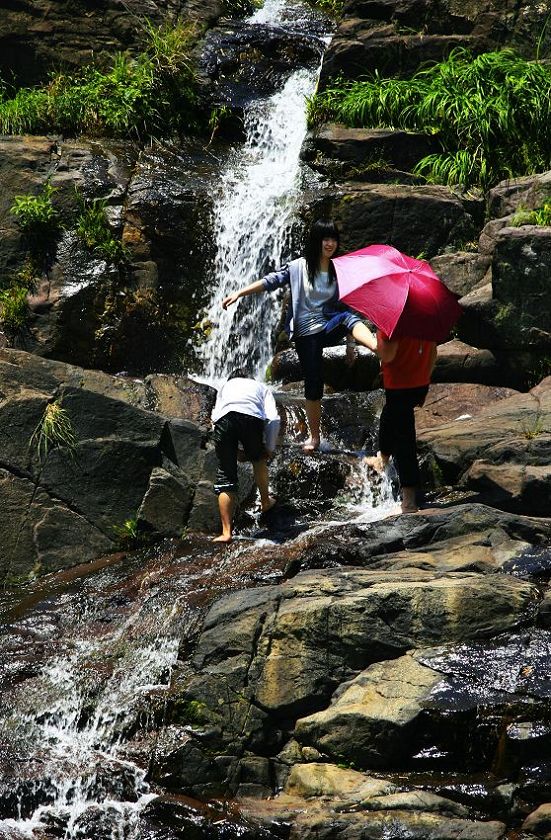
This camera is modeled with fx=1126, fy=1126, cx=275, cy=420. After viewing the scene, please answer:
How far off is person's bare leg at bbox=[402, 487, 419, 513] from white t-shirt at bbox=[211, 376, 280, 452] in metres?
1.14

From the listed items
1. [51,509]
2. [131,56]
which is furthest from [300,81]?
[51,509]

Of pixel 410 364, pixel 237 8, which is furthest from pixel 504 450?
pixel 237 8

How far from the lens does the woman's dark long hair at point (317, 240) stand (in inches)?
348

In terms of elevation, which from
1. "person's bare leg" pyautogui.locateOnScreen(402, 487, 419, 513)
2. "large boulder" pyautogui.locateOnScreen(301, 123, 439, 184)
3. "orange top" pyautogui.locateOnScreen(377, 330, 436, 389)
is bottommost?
"person's bare leg" pyautogui.locateOnScreen(402, 487, 419, 513)

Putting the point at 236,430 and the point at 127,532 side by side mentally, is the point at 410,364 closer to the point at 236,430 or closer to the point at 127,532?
the point at 236,430

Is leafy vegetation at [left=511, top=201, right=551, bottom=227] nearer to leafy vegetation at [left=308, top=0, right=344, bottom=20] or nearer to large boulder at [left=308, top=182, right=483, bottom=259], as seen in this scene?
large boulder at [left=308, top=182, right=483, bottom=259]

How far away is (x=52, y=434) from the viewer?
9.49 m

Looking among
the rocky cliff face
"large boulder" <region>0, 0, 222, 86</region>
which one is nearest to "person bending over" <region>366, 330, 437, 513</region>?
the rocky cliff face

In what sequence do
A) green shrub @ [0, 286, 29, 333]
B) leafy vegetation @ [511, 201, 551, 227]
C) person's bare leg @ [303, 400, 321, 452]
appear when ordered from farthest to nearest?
1. green shrub @ [0, 286, 29, 333]
2. leafy vegetation @ [511, 201, 551, 227]
3. person's bare leg @ [303, 400, 321, 452]

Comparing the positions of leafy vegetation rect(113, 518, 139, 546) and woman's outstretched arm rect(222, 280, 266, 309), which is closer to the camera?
woman's outstretched arm rect(222, 280, 266, 309)

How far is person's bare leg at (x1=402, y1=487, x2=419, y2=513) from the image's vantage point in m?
8.30

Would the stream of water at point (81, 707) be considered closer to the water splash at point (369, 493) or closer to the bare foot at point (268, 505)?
the bare foot at point (268, 505)

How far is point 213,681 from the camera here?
6633mm

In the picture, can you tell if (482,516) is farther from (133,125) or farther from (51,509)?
(133,125)
